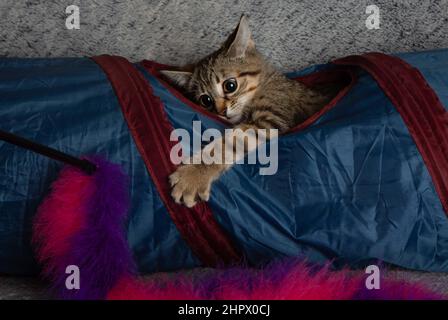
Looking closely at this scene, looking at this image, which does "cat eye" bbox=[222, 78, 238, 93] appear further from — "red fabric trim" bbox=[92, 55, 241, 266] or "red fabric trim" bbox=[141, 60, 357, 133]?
"red fabric trim" bbox=[92, 55, 241, 266]

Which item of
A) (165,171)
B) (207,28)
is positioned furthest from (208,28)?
(165,171)

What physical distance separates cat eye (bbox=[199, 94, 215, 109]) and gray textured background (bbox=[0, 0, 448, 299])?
1.23ft

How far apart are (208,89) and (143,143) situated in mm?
397

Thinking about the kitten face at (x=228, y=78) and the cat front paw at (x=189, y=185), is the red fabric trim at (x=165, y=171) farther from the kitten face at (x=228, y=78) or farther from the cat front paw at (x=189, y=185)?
the kitten face at (x=228, y=78)

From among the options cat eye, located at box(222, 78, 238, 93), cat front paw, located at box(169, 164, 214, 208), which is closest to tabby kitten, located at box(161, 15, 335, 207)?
cat eye, located at box(222, 78, 238, 93)

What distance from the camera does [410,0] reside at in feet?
5.72

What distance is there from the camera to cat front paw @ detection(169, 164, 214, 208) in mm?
1081

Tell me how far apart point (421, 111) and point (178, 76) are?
2.10 feet

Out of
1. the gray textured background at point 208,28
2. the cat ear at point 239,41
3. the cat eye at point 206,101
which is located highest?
the gray textured background at point 208,28

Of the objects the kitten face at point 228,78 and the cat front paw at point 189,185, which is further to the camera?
the kitten face at point 228,78

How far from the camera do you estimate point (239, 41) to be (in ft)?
4.71

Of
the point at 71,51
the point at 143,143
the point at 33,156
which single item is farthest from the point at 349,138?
the point at 71,51

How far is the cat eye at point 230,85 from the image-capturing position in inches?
56.8

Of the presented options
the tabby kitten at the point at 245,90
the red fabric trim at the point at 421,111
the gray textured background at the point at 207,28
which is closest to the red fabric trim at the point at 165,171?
the tabby kitten at the point at 245,90
